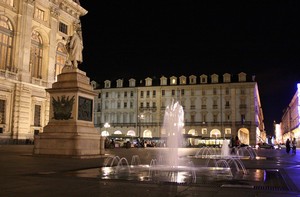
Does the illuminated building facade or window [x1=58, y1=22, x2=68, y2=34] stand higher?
window [x1=58, y1=22, x2=68, y2=34]

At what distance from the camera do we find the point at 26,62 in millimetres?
44500

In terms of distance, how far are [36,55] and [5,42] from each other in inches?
225

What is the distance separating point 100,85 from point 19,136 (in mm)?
65121

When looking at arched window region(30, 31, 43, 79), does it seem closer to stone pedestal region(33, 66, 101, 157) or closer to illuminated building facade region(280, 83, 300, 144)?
stone pedestal region(33, 66, 101, 157)

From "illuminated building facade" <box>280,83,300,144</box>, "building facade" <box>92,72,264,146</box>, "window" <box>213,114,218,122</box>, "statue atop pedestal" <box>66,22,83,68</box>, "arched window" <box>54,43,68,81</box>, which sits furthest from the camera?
"window" <box>213,114,218,122</box>

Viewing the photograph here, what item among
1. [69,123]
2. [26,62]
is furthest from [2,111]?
[69,123]

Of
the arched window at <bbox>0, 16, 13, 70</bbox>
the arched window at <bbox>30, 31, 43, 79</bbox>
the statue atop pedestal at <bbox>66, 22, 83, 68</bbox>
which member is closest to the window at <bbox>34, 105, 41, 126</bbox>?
the arched window at <bbox>30, 31, 43, 79</bbox>

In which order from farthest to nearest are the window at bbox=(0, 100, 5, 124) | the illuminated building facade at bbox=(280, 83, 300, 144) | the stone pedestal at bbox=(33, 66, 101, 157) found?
1. the illuminated building facade at bbox=(280, 83, 300, 144)
2. the window at bbox=(0, 100, 5, 124)
3. the stone pedestal at bbox=(33, 66, 101, 157)

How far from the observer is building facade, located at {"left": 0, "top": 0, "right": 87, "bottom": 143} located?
42000 millimetres

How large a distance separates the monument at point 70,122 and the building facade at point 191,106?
66.4 m

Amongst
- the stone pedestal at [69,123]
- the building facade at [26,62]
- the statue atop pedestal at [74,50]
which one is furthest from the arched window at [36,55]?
the stone pedestal at [69,123]

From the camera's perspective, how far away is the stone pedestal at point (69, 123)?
64.3 feet

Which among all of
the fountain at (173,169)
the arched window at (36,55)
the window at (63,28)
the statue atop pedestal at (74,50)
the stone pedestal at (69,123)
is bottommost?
the fountain at (173,169)

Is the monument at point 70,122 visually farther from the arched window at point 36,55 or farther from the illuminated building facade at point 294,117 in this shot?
the illuminated building facade at point 294,117
